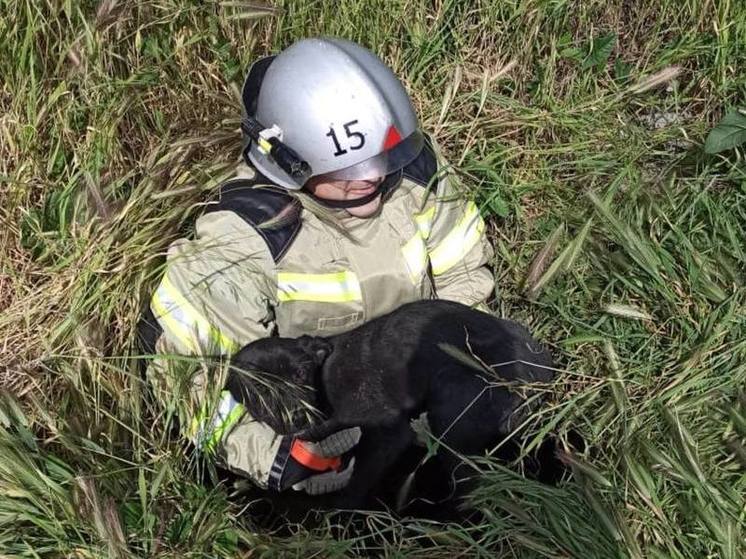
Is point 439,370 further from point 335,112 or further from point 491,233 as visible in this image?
point 491,233

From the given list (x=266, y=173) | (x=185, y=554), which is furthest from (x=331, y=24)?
(x=185, y=554)

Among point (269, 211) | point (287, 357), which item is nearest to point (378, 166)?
point (269, 211)

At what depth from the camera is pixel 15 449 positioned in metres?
2.17

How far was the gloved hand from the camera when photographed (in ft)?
8.00

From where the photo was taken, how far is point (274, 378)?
95.7 inches

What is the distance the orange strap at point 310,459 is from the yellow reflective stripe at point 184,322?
0.35 metres

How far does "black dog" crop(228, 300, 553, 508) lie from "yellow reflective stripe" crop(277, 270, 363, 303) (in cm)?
12

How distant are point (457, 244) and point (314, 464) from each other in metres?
0.88

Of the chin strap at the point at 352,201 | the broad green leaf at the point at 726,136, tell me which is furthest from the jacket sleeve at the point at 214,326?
the broad green leaf at the point at 726,136

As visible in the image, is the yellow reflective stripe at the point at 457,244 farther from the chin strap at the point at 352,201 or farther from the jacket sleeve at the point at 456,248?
the chin strap at the point at 352,201

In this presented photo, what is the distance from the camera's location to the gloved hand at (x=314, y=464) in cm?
244

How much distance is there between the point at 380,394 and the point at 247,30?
52.2 inches

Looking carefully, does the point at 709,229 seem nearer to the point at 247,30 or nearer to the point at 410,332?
the point at 410,332

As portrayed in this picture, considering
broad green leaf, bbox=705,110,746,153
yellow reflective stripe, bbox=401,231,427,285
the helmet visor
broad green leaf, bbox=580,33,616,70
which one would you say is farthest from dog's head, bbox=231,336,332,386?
broad green leaf, bbox=580,33,616,70
